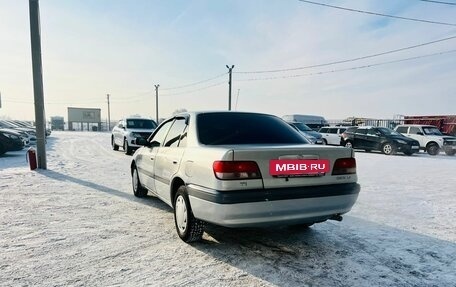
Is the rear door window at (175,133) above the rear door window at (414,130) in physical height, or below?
above

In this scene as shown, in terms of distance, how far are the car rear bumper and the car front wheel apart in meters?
15.3

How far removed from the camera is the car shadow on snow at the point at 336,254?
9.59 feet

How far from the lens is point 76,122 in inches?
2464

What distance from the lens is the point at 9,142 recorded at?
12914mm

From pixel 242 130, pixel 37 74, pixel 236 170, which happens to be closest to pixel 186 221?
pixel 236 170

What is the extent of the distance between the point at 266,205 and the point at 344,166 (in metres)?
1.07

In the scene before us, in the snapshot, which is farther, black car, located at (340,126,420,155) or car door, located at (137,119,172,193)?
black car, located at (340,126,420,155)

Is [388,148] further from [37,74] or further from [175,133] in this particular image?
[37,74]

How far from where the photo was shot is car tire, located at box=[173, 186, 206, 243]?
355 centimetres

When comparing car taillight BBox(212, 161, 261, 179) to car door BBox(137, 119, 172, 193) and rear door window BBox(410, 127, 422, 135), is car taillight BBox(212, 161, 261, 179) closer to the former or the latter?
car door BBox(137, 119, 172, 193)

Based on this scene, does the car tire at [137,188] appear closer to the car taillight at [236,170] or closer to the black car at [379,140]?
the car taillight at [236,170]

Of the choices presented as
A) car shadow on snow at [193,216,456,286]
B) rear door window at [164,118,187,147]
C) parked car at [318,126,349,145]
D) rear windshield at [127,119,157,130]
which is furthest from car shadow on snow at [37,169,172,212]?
parked car at [318,126,349,145]

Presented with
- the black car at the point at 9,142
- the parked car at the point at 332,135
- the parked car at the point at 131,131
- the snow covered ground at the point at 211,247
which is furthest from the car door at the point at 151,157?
the parked car at the point at 332,135

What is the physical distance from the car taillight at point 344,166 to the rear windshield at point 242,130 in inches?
24.4
